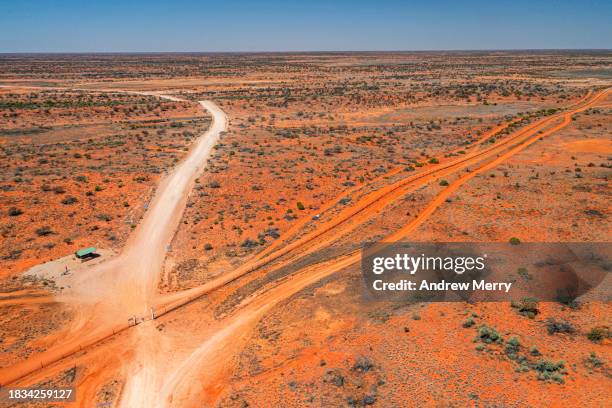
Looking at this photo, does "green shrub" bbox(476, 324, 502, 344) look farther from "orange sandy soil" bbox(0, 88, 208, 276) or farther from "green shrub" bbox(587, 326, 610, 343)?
"orange sandy soil" bbox(0, 88, 208, 276)

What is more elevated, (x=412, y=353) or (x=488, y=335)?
(x=488, y=335)

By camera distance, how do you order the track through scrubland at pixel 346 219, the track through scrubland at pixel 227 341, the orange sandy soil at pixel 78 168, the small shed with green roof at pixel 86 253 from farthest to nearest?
the orange sandy soil at pixel 78 168 → the small shed with green roof at pixel 86 253 → the track through scrubland at pixel 346 219 → the track through scrubland at pixel 227 341

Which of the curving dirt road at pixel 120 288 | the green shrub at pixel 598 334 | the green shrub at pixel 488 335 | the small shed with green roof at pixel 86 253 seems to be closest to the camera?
the green shrub at pixel 598 334

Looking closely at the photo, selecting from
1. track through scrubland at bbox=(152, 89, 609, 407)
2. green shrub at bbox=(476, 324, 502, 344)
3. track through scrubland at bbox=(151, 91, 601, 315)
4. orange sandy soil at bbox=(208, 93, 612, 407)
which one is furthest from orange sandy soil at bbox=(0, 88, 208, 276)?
green shrub at bbox=(476, 324, 502, 344)

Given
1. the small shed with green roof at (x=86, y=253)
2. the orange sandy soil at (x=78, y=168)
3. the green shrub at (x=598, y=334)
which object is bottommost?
the green shrub at (x=598, y=334)

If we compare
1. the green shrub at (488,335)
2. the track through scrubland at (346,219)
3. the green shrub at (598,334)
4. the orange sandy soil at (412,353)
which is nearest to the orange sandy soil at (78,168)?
the track through scrubland at (346,219)

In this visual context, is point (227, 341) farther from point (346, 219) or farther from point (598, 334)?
point (598, 334)

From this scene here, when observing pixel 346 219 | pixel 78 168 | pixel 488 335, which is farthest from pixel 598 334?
pixel 78 168

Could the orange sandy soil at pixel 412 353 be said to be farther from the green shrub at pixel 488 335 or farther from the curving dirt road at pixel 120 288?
the curving dirt road at pixel 120 288

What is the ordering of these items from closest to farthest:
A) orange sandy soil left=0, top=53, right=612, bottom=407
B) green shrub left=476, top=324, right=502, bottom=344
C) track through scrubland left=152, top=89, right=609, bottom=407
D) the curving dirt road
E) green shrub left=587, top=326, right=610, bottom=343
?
orange sandy soil left=0, top=53, right=612, bottom=407 → track through scrubland left=152, top=89, right=609, bottom=407 → green shrub left=587, top=326, right=610, bottom=343 → green shrub left=476, top=324, right=502, bottom=344 → the curving dirt road

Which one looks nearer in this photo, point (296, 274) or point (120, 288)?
point (120, 288)

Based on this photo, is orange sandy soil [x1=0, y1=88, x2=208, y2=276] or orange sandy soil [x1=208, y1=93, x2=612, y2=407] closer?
orange sandy soil [x1=208, y1=93, x2=612, y2=407]
